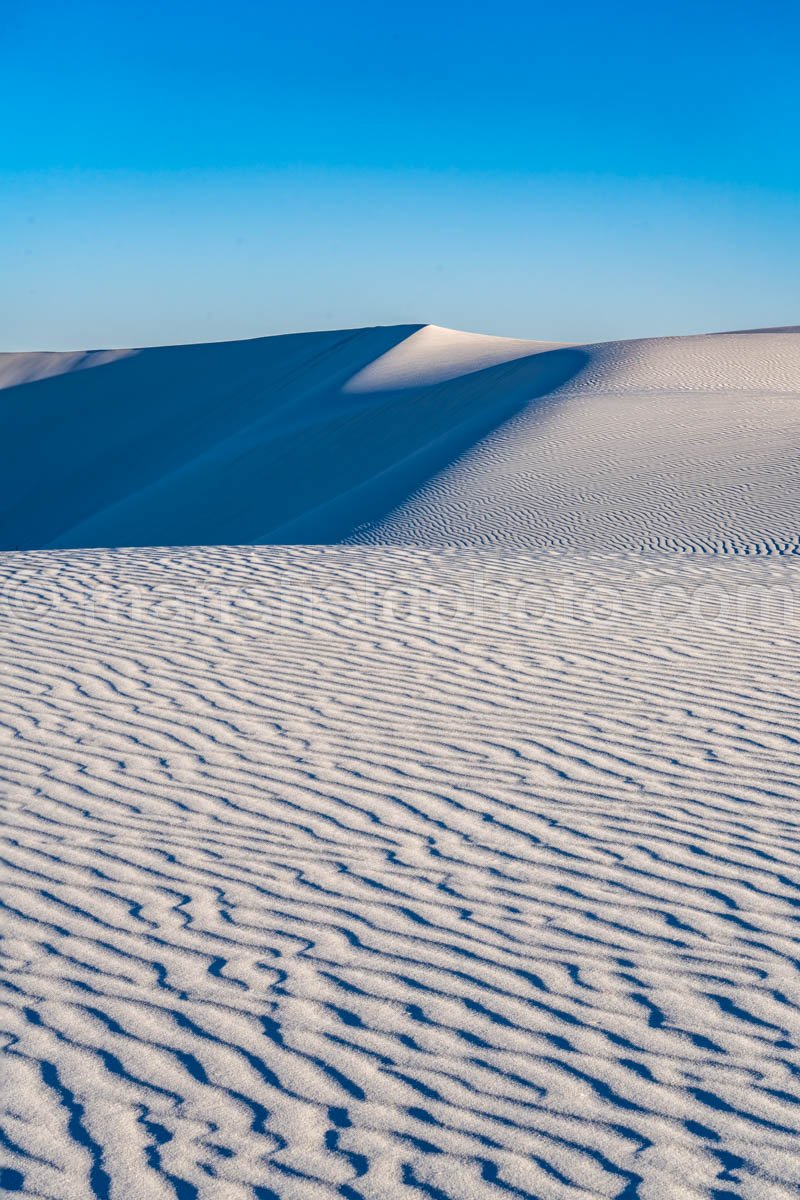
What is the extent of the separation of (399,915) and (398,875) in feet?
1.22

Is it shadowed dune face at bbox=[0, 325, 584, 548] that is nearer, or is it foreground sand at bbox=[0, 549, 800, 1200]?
foreground sand at bbox=[0, 549, 800, 1200]

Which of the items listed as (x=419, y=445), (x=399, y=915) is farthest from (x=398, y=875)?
(x=419, y=445)

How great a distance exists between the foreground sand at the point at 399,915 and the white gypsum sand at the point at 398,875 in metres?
0.01

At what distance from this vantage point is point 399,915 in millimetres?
4414

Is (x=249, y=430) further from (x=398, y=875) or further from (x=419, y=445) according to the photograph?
(x=398, y=875)

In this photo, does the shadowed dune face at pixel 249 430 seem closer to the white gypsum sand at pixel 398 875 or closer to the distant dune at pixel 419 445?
the distant dune at pixel 419 445

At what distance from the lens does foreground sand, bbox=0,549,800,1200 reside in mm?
3104

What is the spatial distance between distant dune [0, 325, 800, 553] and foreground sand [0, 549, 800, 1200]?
399 inches

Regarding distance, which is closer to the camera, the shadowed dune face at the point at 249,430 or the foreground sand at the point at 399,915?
the foreground sand at the point at 399,915

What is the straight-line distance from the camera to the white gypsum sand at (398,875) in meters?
3.13

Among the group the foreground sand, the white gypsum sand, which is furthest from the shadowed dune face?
the foreground sand

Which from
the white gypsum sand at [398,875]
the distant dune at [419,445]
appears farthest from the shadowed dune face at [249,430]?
the white gypsum sand at [398,875]

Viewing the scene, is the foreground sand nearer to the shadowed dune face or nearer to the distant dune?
the distant dune

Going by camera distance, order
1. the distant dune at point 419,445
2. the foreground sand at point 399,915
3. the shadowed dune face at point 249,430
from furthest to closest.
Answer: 1. the shadowed dune face at point 249,430
2. the distant dune at point 419,445
3. the foreground sand at point 399,915
